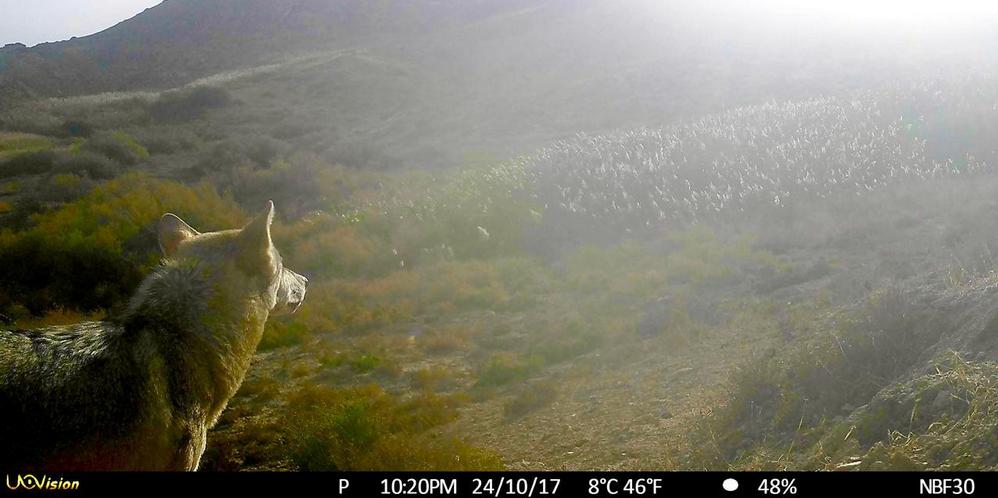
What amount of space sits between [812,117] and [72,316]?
19165mm

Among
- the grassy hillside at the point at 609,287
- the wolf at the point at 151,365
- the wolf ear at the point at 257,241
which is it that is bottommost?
the grassy hillside at the point at 609,287

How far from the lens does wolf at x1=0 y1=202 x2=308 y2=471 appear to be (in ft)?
12.8

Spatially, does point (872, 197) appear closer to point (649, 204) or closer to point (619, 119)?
point (649, 204)

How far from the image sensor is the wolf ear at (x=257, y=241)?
491 centimetres

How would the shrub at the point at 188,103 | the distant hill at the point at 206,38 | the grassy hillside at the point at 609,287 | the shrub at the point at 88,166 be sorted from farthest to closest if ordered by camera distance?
1. the distant hill at the point at 206,38
2. the shrub at the point at 188,103
3. the shrub at the point at 88,166
4. the grassy hillside at the point at 609,287

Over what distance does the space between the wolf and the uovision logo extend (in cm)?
6

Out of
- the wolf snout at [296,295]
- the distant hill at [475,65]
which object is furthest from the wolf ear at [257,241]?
the distant hill at [475,65]

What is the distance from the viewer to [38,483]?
3869 mm

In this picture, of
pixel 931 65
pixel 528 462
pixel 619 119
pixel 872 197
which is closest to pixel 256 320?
pixel 528 462

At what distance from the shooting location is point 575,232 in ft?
54.4

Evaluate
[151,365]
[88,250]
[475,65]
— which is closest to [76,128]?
[88,250]

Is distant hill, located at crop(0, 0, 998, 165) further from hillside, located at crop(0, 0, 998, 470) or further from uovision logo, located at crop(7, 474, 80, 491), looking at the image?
uovision logo, located at crop(7, 474, 80, 491)

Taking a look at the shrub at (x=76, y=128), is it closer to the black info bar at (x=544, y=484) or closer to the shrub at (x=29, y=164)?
the shrub at (x=29, y=164)

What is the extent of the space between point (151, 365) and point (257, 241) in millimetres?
1053
